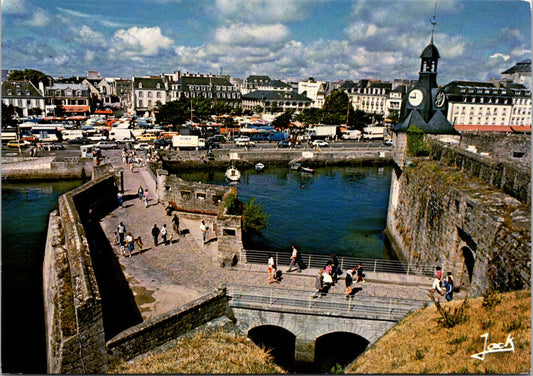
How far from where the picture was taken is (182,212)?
96.3 ft

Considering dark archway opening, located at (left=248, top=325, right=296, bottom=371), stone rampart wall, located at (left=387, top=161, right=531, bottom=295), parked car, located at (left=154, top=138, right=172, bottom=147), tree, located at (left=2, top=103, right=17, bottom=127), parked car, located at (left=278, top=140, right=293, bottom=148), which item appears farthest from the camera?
tree, located at (left=2, top=103, right=17, bottom=127)

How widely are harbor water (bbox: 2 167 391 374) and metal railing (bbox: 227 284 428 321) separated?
809cm

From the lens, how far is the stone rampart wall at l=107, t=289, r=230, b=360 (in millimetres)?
13172

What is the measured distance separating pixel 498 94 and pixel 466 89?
6.34 m

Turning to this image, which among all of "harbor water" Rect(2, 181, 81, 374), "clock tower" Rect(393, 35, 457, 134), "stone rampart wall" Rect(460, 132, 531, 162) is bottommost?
"harbor water" Rect(2, 181, 81, 374)

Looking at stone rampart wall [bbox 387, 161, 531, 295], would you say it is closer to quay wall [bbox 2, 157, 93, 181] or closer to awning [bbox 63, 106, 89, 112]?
quay wall [bbox 2, 157, 93, 181]

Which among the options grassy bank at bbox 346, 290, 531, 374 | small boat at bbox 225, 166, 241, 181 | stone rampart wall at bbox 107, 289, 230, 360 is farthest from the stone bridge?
small boat at bbox 225, 166, 241, 181

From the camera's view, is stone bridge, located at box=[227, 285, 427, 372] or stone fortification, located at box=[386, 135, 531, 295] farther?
stone bridge, located at box=[227, 285, 427, 372]

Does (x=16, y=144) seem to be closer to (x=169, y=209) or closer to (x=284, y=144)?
(x=284, y=144)

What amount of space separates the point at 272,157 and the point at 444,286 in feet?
156

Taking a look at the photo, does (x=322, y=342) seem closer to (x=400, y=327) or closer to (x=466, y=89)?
(x=400, y=327)

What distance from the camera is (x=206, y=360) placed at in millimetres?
12898

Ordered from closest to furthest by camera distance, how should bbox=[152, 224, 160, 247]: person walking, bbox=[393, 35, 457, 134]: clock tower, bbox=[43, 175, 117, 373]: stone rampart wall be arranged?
1. bbox=[43, 175, 117, 373]: stone rampart wall
2. bbox=[152, 224, 160, 247]: person walking
3. bbox=[393, 35, 457, 134]: clock tower

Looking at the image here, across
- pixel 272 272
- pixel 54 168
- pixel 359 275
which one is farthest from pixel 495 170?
pixel 54 168
